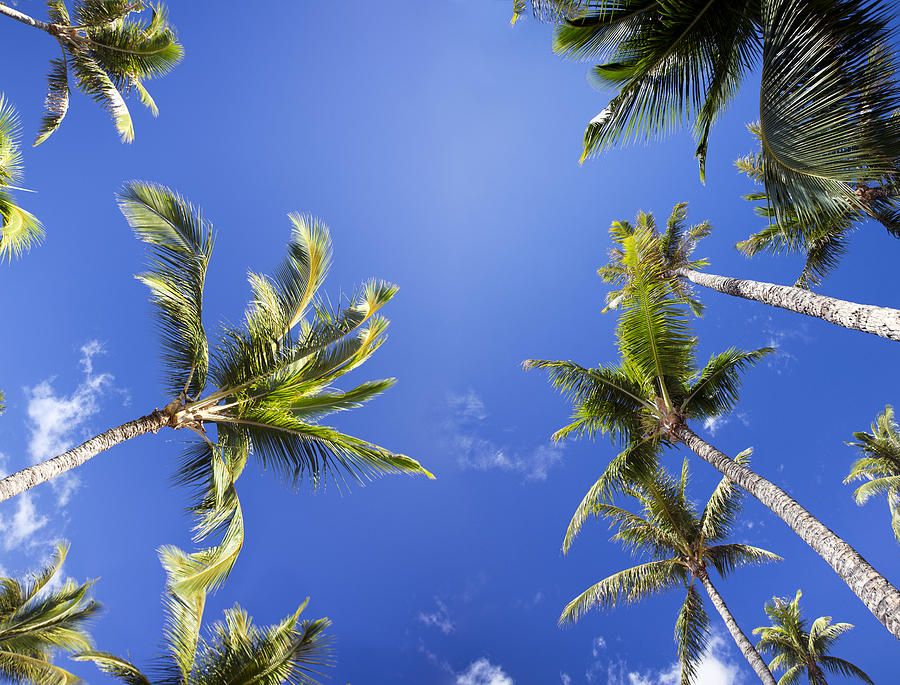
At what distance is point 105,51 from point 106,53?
0.15 feet

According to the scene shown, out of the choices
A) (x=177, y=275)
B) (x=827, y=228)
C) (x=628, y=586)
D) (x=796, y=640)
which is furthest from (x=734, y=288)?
(x=796, y=640)

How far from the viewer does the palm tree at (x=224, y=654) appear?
22.7 ft

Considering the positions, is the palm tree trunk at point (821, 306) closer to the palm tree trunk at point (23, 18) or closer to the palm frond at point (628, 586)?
the palm frond at point (628, 586)

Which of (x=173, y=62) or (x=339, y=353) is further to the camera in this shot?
(x=173, y=62)

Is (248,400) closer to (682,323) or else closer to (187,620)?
(187,620)

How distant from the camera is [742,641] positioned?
34.3 feet

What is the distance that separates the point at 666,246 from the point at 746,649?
13.0 m

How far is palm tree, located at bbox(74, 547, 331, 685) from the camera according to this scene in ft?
22.7

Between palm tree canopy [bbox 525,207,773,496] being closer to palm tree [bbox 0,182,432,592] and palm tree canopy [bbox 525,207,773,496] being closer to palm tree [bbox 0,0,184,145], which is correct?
palm tree [bbox 0,182,432,592]

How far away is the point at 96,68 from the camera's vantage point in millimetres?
9883

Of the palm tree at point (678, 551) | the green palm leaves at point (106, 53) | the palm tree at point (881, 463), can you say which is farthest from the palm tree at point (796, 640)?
the green palm leaves at point (106, 53)

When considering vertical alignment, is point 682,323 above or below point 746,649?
above

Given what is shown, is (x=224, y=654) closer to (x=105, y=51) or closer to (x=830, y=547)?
(x=830, y=547)

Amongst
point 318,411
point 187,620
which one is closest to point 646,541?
point 318,411
